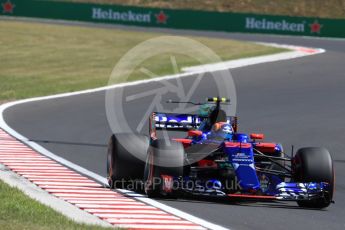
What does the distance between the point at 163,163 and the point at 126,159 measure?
111 centimetres

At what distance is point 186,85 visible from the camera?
104 feet

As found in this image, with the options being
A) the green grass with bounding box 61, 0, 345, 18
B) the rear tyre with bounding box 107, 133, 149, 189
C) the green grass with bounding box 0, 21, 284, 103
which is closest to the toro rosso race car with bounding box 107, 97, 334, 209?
the rear tyre with bounding box 107, 133, 149, 189

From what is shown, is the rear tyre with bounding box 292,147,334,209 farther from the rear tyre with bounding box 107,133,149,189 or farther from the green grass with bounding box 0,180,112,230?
the green grass with bounding box 0,180,112,230

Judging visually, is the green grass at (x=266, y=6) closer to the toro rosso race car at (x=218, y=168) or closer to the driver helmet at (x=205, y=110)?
the driver helmet at (x=205, y=110)

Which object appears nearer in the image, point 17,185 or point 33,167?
point 17,185

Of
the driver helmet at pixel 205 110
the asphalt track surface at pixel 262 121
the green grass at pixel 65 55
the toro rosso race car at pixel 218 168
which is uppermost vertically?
the driver helmet at pixel 205 110

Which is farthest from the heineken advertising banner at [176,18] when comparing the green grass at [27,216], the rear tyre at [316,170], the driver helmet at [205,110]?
the green grass at [27,216]

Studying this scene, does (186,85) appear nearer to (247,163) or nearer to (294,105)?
(294,105)

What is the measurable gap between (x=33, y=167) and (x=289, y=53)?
85.8 ft

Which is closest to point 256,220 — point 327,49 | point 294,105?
point 294,105

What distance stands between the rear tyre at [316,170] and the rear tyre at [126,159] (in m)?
2.30

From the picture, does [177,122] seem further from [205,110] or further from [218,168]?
[218,168]

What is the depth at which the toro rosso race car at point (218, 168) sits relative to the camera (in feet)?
44.6

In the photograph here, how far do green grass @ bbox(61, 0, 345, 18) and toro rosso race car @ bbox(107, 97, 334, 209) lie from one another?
44.7 metres
